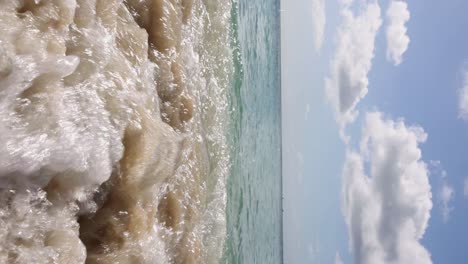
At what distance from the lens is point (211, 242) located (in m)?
3.76

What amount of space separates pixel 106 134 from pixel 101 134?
1.7 inches

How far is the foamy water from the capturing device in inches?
66.9

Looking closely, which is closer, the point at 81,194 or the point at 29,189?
the point at 29,189

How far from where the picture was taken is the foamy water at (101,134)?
170 cm

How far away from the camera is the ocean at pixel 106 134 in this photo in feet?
5.59

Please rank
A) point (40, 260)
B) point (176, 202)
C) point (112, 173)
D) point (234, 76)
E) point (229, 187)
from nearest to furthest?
point (40, 260), point (112, 173), point (176, 202), point (229, 187), point (234, 76)

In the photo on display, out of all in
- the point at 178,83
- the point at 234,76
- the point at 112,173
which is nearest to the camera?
the point at 112,173

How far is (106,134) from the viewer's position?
2156 millimetres

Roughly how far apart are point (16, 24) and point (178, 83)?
1.47 meters

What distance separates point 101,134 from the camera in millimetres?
2115

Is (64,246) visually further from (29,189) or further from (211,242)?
(211,242)

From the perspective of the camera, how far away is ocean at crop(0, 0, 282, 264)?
1.70 m

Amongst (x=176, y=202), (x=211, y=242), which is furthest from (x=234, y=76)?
(x=176, y=202)

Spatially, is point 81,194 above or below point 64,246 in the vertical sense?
above
